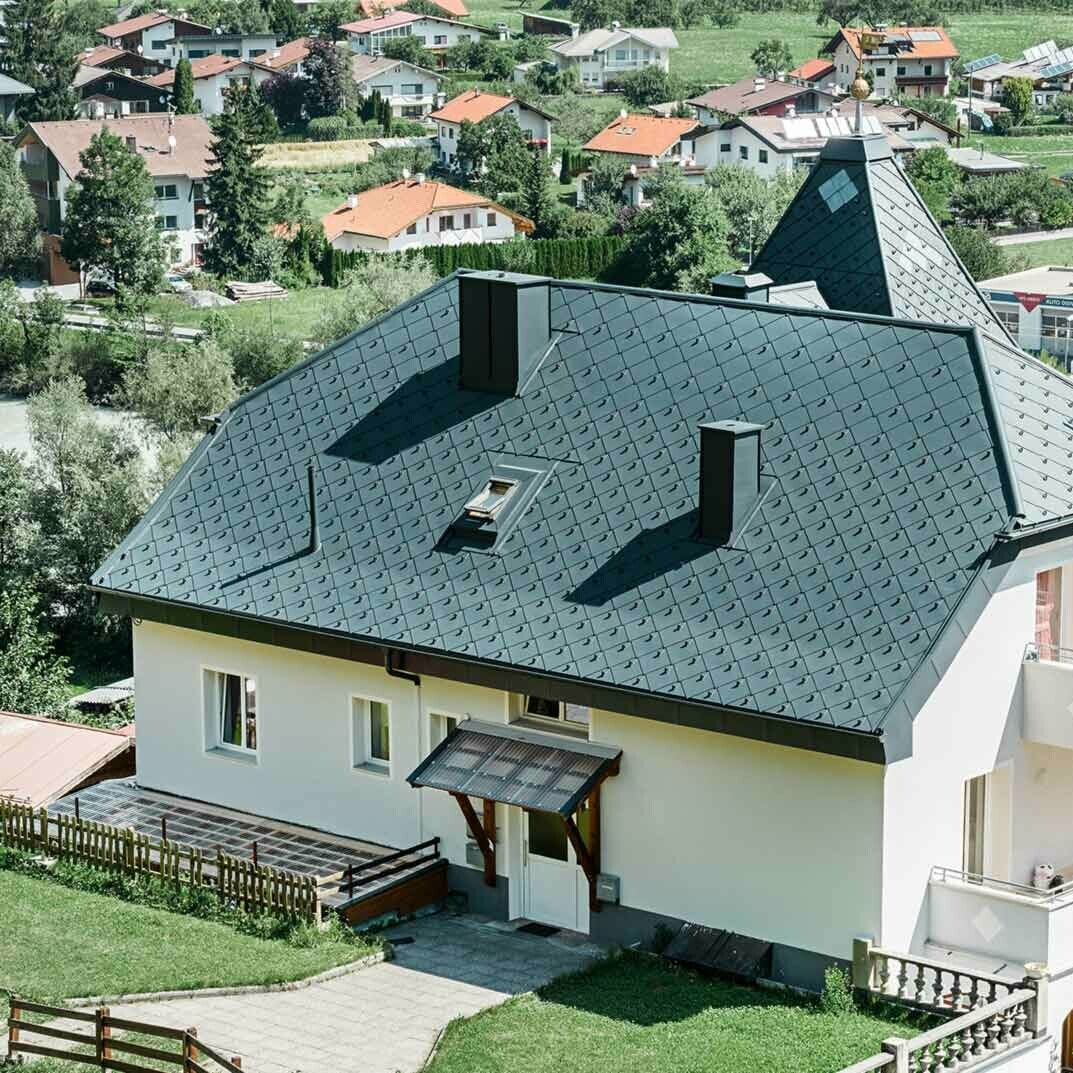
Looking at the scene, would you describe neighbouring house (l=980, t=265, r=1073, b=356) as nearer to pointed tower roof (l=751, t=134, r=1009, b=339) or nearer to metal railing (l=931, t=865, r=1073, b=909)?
pointed tower roof (l=751, t=134, r=1009, b=339)

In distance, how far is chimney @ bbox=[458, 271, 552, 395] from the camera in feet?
102

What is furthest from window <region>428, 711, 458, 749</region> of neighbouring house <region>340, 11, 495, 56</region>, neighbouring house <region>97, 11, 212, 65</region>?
neighbouring house <region>97, 11, 212, 65</region>

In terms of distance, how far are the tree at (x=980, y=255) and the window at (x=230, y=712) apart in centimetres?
8141

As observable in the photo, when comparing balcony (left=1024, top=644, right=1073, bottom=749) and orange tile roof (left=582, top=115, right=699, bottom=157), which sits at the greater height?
balcony (left=1024, top=644, right=1073, bottom=749)

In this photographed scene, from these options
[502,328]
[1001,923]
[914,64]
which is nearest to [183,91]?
[914,64]

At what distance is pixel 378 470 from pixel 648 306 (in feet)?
14.1

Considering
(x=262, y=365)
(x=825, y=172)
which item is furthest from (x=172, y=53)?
(x=825, y=172)

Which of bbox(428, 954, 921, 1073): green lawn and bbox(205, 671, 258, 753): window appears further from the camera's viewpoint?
bbox(205, 671, 258, 753): window

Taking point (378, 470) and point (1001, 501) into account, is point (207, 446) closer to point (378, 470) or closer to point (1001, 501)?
point (378, 470)

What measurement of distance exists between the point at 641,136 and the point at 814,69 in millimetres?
33284

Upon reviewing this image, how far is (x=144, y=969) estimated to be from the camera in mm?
27188

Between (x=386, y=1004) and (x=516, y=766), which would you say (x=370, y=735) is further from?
(x=386, y=1004)

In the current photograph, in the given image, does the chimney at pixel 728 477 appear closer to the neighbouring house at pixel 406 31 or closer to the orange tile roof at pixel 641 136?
the orange tile roof at pixel 641 136

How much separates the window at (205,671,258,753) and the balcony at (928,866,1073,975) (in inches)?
A: 396
